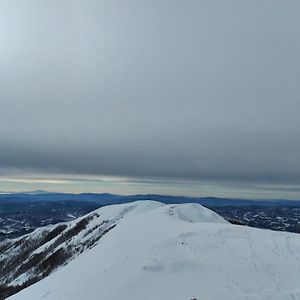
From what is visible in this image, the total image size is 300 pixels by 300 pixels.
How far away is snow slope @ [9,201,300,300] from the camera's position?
20.6m

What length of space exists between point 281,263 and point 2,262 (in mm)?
112984

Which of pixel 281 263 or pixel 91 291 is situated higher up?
pixel 281 263

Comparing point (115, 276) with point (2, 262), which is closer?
point (115, 276)

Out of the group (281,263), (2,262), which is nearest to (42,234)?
(2,262)

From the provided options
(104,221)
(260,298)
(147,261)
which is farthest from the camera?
(104,221)

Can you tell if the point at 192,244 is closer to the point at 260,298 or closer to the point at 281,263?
the point at 281,263

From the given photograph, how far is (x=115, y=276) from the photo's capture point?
26.4 metres

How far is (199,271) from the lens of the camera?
2356 centimetres

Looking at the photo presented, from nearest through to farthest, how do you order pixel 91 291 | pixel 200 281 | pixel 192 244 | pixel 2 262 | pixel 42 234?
pixel 200 281, pixel 91 291, pixel 192 244, pixel 2 262, pixel 42 234

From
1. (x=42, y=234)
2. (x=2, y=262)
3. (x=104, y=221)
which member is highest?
(x=104, y=221)

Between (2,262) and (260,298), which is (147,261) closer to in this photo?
(260,298)

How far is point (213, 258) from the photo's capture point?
25297mm

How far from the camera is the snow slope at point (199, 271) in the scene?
2058 cm

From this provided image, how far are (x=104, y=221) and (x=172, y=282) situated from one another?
65.1 meters
